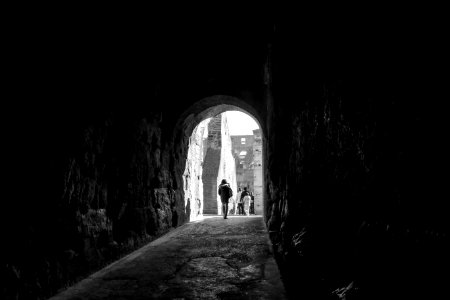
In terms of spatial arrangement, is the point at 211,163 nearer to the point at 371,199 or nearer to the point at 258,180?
the point at 258,180

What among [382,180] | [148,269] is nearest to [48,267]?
[148,269]

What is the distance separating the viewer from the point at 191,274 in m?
3.16

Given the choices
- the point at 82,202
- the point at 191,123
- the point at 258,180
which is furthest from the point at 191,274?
the point at 258,180

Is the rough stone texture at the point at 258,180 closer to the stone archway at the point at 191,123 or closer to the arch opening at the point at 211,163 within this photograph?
the arch opening at the point at 211,163

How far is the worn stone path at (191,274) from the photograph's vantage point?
8.61 feet

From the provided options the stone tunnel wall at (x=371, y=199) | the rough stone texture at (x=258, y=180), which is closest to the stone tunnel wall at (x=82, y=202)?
the stone tunnel wall at (x=371, y=199)

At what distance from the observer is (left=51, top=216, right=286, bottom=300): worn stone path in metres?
2.62

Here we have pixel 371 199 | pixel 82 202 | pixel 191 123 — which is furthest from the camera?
pixel 191 123

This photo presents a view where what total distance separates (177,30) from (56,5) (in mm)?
2759

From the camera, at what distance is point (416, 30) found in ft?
2.67

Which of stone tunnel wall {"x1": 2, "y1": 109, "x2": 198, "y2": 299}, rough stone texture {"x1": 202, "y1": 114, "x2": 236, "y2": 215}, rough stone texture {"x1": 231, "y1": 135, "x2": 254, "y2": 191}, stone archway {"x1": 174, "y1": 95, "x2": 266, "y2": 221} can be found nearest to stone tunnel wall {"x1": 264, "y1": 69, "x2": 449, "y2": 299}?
stone tunnel wall {"x1": 2, "y1": 109, "x2": 198, "y2": 299}

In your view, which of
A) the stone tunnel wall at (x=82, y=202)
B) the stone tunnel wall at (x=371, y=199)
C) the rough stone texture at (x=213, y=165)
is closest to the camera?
the stone tunnel wall at (x=371, y=199)

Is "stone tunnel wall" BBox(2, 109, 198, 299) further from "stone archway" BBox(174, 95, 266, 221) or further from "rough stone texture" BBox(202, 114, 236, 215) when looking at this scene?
"rough stone texture" BBox(202, 114, 236, 215)

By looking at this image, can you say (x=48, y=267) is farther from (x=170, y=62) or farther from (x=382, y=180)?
(x=170, y=62)
